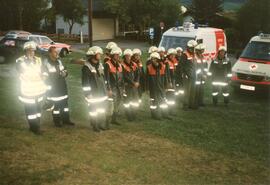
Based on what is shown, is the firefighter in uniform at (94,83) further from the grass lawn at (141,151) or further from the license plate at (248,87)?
the license plate at (248,87)

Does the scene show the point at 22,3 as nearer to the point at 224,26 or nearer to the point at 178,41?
the point at 224,26

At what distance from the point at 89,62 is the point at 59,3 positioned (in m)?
35.7

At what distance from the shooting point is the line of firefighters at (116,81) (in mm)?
8758

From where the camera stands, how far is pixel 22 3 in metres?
43.4

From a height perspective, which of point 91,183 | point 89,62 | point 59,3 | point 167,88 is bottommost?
point 91,183

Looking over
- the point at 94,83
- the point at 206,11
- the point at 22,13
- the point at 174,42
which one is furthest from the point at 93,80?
the point at 22,13

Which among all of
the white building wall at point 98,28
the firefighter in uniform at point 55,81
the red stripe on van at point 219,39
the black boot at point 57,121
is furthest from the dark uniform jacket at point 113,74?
the white building wall at point 98,28

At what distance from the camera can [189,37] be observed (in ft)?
53.6

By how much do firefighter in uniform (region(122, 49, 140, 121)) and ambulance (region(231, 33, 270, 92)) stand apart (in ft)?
16.5

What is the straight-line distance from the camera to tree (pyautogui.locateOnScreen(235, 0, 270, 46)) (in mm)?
34781

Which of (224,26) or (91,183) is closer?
(91,183)

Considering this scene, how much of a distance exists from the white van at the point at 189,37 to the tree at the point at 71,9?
89.2 ft

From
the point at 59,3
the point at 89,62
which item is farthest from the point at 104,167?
the point at 59,3

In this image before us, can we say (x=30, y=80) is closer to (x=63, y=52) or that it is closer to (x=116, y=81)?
(x=116, y=81)
